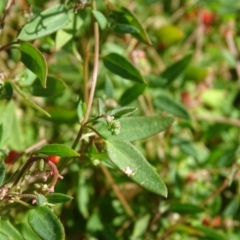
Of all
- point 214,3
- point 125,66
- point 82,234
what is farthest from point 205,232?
point 214,3

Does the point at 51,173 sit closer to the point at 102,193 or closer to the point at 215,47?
the point at 102,193

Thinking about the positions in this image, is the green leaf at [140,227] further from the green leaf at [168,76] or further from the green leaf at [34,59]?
the green leaf at [34,59]

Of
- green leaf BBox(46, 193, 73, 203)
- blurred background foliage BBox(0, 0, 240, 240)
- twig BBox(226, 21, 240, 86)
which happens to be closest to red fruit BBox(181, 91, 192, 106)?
blurred background foliage BBox(0, 0, 240, 240)

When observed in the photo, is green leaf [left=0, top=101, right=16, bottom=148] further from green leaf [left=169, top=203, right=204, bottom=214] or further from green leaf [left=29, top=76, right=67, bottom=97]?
green leaf [left=169, top=203, right=204, bottom=214]

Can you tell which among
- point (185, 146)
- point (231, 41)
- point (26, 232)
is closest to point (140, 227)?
point (185, 146)

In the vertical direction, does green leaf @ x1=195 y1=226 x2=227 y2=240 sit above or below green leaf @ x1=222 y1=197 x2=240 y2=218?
above

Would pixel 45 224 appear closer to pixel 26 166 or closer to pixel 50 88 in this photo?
pixel 26 166
